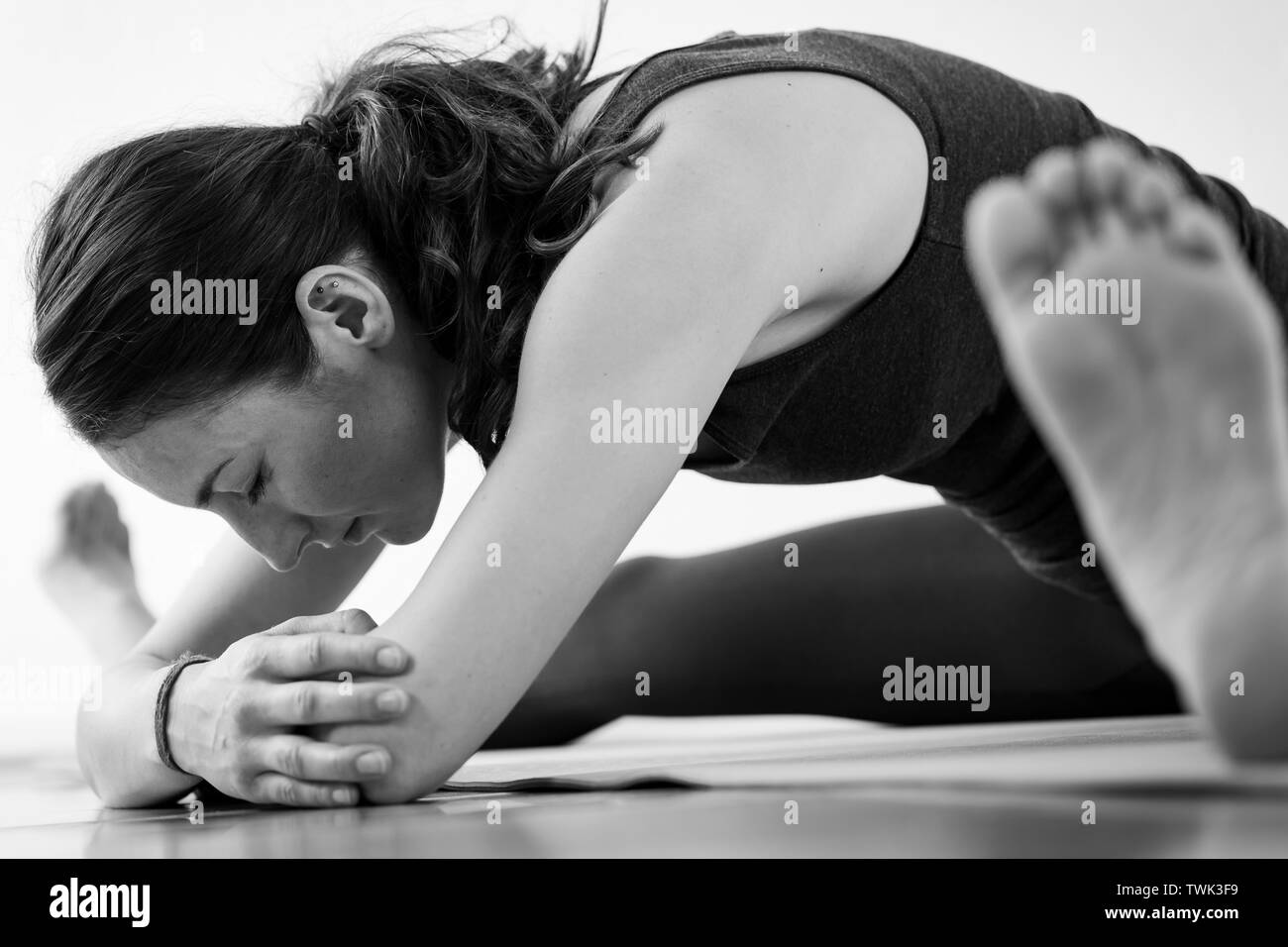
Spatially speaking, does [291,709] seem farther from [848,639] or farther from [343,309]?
[848,639]

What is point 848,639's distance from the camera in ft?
4.22

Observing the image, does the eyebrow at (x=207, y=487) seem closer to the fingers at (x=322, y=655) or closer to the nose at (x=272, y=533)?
the nose at (x=272, y=533)

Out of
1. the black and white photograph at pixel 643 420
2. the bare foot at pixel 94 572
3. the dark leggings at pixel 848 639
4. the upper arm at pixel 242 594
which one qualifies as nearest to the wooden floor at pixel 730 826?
the black and white photograph at pixel 643 420

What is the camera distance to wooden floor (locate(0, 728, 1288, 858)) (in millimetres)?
517

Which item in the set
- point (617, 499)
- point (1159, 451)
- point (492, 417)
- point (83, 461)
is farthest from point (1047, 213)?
point (83, 461)

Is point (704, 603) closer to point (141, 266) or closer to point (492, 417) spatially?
point (492, 417)

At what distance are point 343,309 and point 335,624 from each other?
0.72 ft

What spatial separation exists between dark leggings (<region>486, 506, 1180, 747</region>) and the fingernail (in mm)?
721

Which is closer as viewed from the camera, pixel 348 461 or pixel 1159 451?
pixel 1159 451

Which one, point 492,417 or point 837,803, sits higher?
point 492,417

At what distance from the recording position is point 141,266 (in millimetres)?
745
